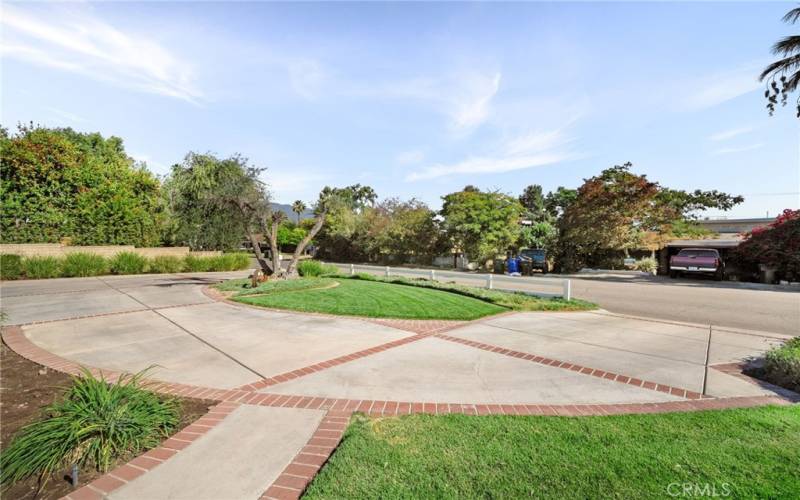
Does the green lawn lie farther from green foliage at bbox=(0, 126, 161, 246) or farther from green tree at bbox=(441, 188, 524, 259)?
green foliage at bbox=(0, 126, 161, 246)

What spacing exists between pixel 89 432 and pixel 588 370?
580 cm

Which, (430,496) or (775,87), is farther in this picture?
(775,87)

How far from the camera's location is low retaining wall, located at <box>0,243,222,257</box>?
61.4 ft

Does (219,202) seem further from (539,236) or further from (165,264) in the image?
(539,236)

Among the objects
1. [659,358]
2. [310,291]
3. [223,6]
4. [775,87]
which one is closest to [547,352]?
[659,358]

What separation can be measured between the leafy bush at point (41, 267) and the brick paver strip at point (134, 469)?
818 inches

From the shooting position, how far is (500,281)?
52.0ft

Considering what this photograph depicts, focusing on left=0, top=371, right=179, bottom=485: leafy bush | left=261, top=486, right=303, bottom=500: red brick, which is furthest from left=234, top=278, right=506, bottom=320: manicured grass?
left=261, top=486, right=303, bottom=500: red brick

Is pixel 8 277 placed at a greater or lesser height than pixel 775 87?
lesser

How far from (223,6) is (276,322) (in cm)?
824

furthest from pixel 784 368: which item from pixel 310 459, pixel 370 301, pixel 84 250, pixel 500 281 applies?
pixel 84 250

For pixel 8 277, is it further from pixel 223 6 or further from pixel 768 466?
pixel 768 466

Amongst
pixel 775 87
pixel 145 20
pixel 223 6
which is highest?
pixel 775 87

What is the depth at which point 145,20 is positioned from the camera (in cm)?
833
